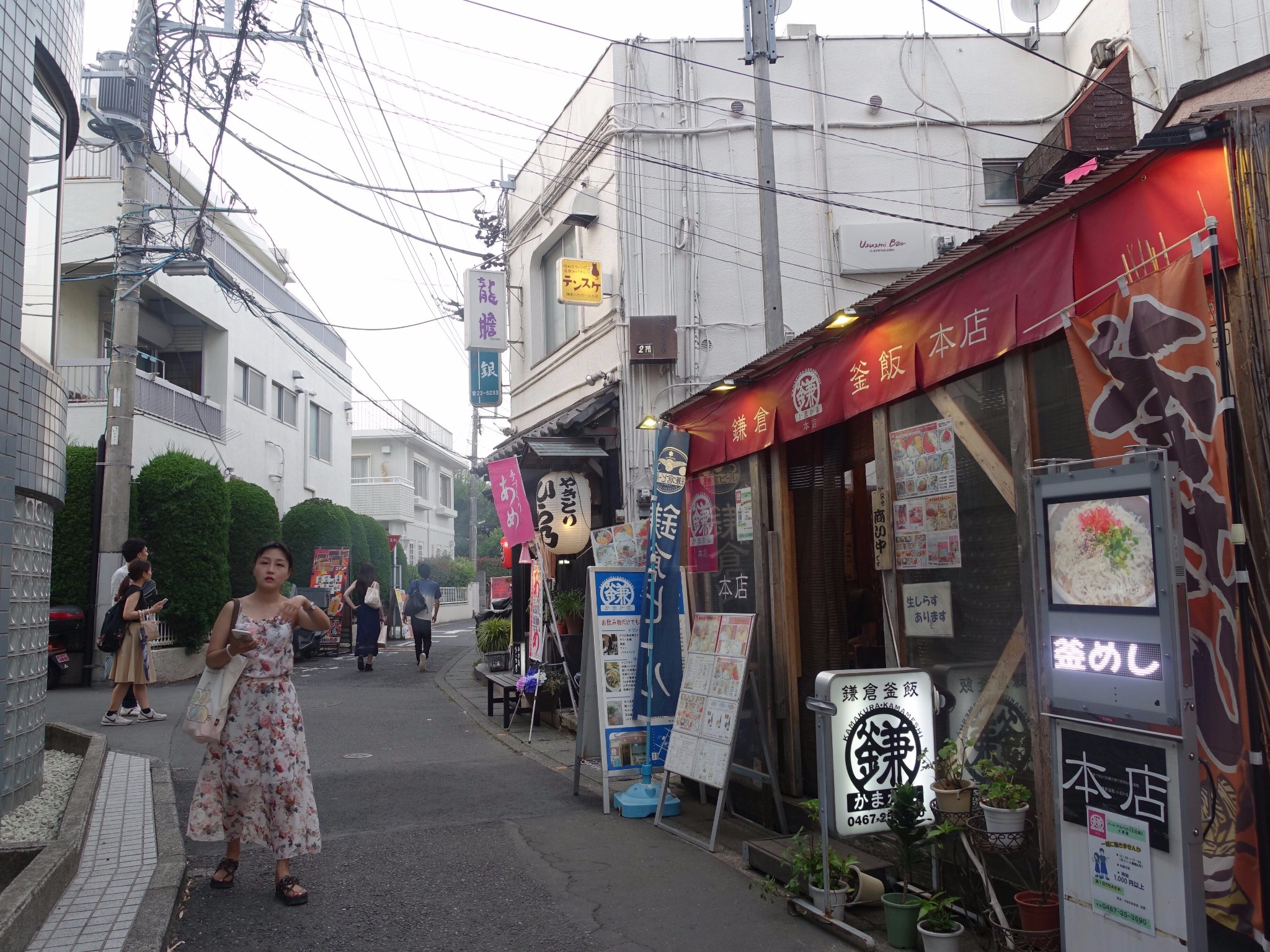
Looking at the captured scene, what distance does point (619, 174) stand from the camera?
13.8m

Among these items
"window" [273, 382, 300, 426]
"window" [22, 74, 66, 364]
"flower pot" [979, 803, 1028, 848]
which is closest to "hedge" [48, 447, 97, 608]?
"window" [22, 74, 66, 364]

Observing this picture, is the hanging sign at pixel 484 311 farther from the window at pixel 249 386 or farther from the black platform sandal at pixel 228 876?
the black platform sandal at pixel 228 876

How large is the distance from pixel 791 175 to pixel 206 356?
17.9 metres

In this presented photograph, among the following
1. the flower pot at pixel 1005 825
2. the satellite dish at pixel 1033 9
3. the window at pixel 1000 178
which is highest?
the satellite dish at pixel 1033 9

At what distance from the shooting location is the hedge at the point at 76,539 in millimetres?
16422

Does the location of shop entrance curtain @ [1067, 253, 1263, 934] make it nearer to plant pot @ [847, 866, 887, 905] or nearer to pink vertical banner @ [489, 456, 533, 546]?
plant pot @ [847, 866, 887, 905]

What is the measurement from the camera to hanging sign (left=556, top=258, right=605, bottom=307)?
13703mm

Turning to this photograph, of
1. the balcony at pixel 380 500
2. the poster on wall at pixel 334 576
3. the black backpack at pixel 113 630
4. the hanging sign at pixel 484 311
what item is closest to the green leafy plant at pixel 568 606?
the black backpack at pixel 113 630

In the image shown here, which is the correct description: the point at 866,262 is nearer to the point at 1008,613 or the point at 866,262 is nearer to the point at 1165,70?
the point at 1165,70

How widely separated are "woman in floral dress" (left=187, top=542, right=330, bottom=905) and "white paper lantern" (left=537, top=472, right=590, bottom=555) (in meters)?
6.94

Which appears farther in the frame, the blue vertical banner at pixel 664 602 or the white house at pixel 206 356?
the white house at pixel 206 356

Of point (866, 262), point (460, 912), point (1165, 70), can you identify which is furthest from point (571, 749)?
point (1165, 70)

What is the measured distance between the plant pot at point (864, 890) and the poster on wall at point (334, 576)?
2117 centimetres

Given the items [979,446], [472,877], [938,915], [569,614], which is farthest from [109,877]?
[569,614]
